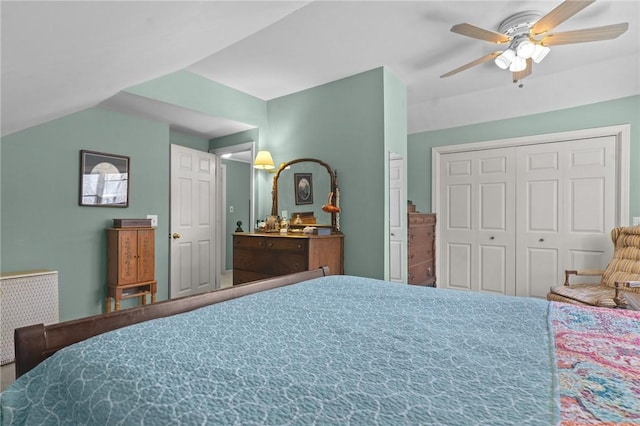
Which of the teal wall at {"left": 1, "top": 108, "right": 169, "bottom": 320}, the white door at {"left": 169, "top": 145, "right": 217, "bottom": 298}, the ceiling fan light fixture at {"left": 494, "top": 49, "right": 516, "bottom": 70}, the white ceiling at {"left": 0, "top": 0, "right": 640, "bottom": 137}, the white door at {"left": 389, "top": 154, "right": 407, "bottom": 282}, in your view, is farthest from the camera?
the white door at {"left": 169, "top": 145, "right": 217, "bottom": 298}

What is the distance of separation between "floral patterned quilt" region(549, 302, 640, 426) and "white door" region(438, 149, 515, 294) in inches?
124

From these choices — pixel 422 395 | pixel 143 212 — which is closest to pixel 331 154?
pixel 143 212

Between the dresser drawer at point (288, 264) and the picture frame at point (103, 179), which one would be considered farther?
the picture frame at point (103, 179)

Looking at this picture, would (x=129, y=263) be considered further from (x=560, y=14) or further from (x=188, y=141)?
(x=560, y=14)

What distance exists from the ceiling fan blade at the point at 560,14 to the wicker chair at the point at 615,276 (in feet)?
6.81

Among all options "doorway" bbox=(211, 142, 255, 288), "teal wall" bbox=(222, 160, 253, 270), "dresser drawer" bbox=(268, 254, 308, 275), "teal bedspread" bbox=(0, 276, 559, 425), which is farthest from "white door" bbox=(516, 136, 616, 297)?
"teal wall" bbox=(222, 160, 253, 270)

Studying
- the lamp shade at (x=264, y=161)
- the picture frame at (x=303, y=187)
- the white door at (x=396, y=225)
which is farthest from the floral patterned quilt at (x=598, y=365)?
the lamp shade at (x=264, y=161)

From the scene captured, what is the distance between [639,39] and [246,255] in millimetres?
4046

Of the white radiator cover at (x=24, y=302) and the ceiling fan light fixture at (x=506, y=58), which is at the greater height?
the ceiling fan light fixture at (x=506, y=58)

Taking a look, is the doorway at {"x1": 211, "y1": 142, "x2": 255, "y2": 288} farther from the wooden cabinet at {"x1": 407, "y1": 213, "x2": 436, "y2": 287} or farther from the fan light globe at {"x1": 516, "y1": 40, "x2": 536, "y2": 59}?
the fan light globe at {"x1": 516, "y1": 40, "x2": 536, "y2": 59}

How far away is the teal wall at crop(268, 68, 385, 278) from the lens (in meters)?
3.34

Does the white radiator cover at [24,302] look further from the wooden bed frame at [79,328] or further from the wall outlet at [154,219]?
the wooden bed frame at [79,328]

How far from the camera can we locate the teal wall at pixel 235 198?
20.6 feet

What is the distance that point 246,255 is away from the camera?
143 inches
